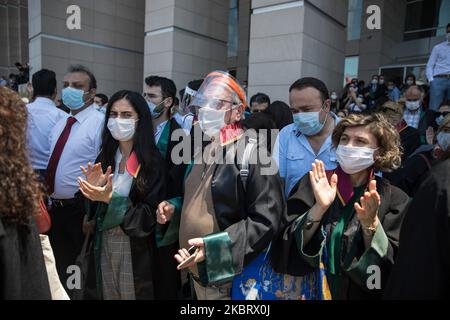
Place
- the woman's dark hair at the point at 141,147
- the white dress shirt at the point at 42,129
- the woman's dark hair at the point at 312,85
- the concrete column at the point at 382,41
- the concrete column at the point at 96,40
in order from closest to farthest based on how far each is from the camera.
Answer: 1. the woman's dark hair at the point at 141,147
2. the woman's dark hair at the point at 312,85
3. the white dress shirt at the point at 42,129
4. the concrete column at the point at 96,40
5. the concrete column at the point at 382,41

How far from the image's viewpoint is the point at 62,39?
42.8ft

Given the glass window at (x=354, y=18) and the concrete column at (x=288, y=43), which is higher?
the glass window at (x=354, y=18)

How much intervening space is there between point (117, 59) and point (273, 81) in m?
9.83

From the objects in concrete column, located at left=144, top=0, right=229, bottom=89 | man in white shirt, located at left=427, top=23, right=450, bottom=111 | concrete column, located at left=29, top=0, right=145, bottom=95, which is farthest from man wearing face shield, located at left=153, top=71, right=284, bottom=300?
concrete column, located at left=29, top=0, right=145, bottom=95

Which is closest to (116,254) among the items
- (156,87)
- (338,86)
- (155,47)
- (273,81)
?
(156,87)

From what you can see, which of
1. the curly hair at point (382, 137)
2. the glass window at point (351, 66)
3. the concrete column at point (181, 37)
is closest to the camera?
the curly hair at point (382, 137)

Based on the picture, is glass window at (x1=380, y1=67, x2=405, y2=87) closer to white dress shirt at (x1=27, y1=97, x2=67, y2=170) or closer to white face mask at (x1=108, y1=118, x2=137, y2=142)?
white dress shirt at (x1=27, y1=97, x2=67, y2=170)

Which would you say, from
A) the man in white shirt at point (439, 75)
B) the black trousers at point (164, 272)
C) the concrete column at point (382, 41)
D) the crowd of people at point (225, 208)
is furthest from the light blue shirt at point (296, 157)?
the concrete column at point (382, 41)

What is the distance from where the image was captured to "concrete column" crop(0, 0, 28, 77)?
25.6m

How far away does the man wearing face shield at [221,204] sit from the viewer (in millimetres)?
1907

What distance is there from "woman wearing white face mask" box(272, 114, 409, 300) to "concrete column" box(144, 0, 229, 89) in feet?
27.4

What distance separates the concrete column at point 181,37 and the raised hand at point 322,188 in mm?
8441

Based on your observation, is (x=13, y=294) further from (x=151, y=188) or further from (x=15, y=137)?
(x=151, y=188)

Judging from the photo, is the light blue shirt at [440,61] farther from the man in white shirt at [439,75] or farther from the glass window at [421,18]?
the glass window at [421,18]
